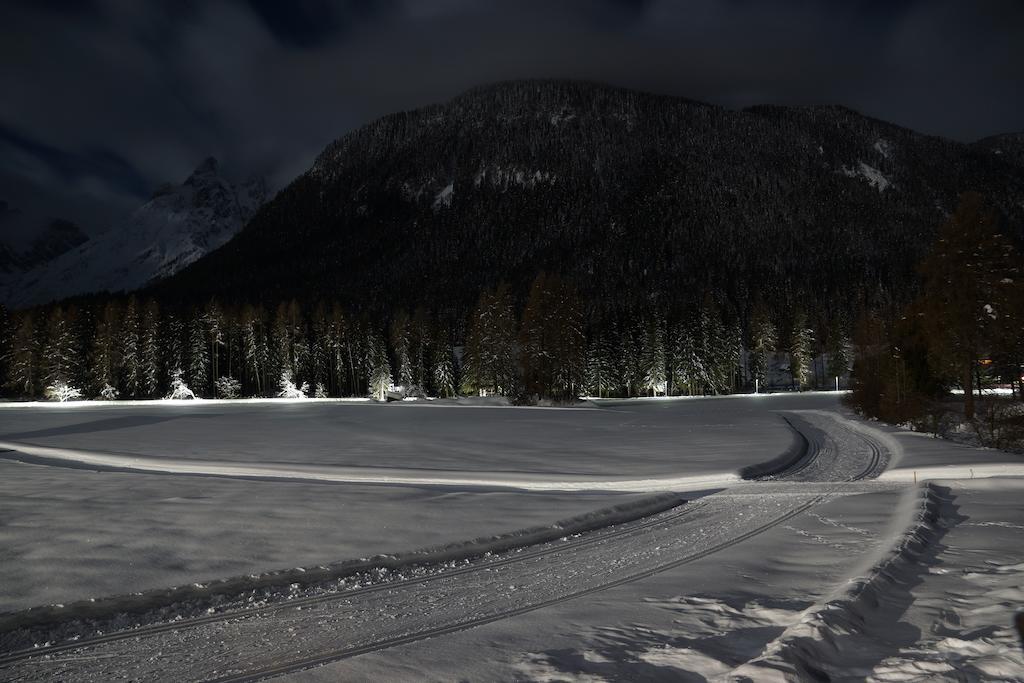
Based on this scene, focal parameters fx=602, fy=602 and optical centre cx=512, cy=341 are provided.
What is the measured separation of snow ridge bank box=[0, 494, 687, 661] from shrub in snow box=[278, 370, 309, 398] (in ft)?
252

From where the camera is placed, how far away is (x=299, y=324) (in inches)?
3533

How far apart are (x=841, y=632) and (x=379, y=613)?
4.24 m

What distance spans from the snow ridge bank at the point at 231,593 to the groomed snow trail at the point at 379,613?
16 cm

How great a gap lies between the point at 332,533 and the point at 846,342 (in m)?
121

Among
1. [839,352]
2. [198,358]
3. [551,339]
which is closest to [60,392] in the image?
[198,358]

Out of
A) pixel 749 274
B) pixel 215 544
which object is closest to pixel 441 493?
pixel 215 544

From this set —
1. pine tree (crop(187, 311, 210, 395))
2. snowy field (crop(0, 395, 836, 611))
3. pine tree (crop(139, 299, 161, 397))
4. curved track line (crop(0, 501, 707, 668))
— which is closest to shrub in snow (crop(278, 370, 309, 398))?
pine tree (crop(187, 311, 210, 395))

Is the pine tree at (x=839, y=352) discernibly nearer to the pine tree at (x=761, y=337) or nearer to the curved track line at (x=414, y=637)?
the pine tree at (x=761, y=337)

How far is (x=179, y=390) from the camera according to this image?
240 ft

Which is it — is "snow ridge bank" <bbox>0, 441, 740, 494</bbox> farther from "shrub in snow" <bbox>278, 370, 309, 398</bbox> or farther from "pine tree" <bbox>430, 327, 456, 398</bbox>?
"pine tree" <bbox>430, 327, 456, 398</bbox>

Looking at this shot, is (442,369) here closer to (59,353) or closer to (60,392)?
(60,392)

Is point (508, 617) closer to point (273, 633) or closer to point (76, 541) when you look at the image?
point (273, 633)

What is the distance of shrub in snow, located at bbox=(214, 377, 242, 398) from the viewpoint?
78.6 m

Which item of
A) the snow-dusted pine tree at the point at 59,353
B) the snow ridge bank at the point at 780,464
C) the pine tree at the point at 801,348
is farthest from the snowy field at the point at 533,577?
the pine tree at the point at 801,348
